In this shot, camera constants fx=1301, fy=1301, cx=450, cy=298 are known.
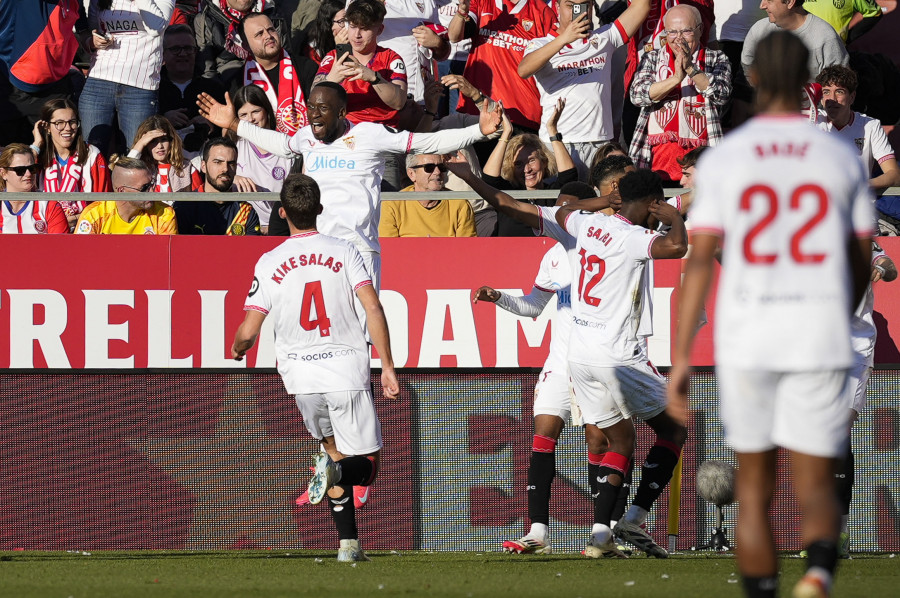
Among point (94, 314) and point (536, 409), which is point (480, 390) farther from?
point (94, 314)

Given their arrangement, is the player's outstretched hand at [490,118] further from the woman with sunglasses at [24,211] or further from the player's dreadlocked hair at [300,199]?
the woman with sunglasses at [24,211]

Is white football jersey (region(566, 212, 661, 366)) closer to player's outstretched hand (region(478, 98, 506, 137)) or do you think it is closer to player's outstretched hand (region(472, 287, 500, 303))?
player's outstretched hand (region(472, 287, 500, 303))

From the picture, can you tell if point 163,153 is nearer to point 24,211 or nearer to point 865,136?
point 24,211

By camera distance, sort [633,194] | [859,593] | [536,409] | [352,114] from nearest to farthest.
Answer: [859,593]
[633,194]
[536,409]
[352,114]

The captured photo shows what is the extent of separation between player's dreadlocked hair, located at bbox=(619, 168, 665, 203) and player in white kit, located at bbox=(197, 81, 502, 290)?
1296 mm

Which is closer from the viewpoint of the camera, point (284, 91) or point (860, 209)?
point (860, 209)

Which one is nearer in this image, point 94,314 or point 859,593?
point 859,593

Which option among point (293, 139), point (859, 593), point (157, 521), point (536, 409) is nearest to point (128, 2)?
point (293, 139)

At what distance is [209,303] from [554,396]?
→ 9.44 ft

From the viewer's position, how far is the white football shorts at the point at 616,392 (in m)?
8.01

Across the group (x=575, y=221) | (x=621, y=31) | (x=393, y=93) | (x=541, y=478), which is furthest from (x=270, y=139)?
(x=621, y=31)

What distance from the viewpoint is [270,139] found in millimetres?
9609

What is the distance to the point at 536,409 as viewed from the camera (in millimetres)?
8789

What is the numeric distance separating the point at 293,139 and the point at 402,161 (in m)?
2.22
